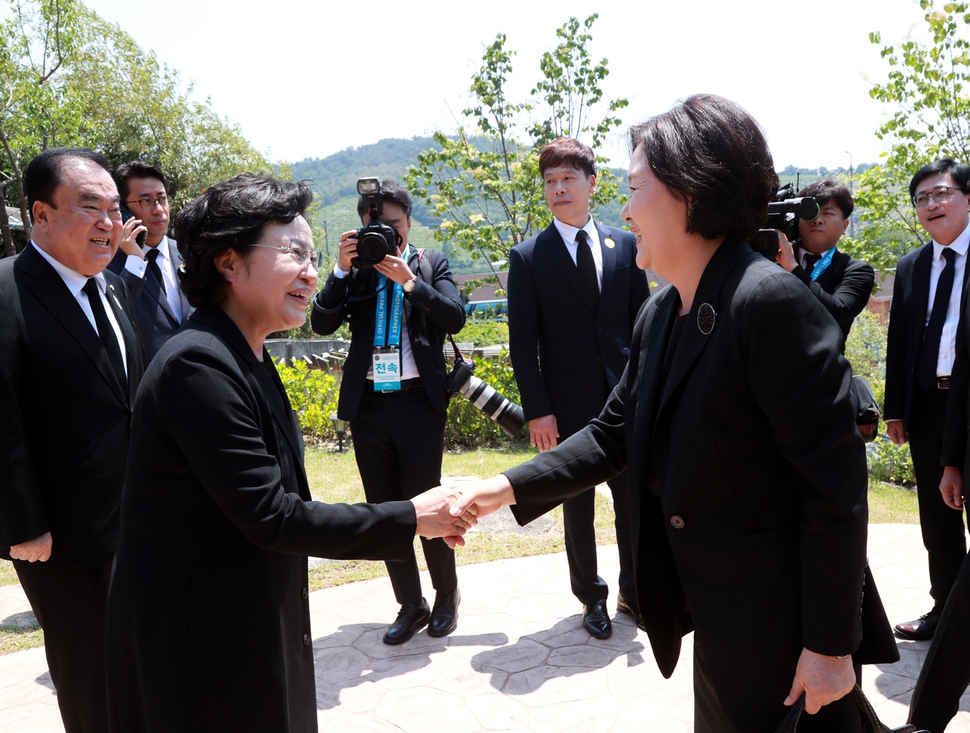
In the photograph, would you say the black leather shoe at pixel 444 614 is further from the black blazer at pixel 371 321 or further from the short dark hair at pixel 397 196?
the short dark hair at pixel 397 196

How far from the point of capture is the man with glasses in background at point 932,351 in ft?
13.9

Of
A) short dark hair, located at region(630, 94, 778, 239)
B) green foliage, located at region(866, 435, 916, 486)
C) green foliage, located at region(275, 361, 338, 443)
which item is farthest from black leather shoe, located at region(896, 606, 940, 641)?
green foliage, located at region(275, 361, 338, 443)

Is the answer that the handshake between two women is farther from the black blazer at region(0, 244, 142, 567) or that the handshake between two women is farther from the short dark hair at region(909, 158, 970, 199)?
the short dark hair at region(909, 158, 970, 199)

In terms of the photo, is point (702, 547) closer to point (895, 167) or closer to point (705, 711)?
point (705, 711)

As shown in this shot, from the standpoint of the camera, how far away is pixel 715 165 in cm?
197

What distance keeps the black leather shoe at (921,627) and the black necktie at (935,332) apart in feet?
4.05

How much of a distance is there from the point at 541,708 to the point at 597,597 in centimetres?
92

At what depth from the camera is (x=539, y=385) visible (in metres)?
4.48

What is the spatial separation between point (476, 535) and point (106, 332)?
3820 millimetres

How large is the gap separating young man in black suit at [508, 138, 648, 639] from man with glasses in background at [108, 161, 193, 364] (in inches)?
77.6

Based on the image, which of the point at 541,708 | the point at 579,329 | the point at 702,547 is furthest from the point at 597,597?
the point at 702,547

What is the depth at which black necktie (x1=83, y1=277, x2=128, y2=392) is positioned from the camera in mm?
3184

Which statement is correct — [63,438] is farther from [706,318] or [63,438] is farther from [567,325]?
[567,325]

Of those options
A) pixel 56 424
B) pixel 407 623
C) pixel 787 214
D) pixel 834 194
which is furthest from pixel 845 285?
pixel 56 424
